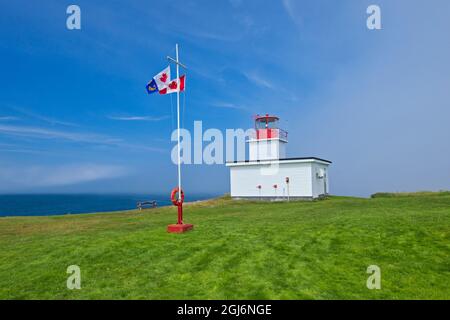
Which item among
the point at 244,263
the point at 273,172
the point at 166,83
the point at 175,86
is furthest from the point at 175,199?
the point at 273,172

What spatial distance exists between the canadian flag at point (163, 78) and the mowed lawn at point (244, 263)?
19.5ft

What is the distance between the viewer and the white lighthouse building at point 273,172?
3136cm

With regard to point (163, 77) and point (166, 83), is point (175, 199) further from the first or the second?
point (163, 77)

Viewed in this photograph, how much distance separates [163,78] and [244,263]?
320 inches

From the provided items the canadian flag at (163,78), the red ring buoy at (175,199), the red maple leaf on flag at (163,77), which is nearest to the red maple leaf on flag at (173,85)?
the canadian flag at (163,78)

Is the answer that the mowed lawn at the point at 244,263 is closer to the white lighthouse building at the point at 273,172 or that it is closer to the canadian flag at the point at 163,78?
the canadian flag at the point at 163,78

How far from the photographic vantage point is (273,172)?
3300cm

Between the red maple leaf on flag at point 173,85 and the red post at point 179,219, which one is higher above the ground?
the red maple leaf on flag at point 173,85

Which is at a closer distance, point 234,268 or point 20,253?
point 234,268
